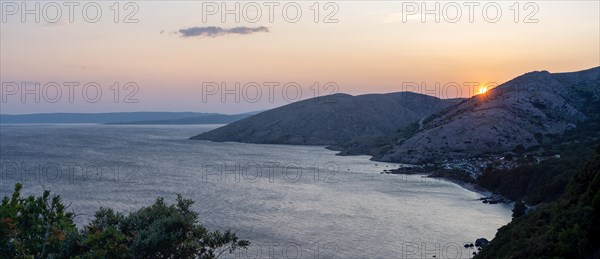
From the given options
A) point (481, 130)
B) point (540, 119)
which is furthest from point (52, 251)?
point (540, 119)

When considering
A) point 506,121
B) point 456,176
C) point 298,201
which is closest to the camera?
point 298,201

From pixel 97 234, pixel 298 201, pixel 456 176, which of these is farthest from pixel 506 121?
pixel 97 234

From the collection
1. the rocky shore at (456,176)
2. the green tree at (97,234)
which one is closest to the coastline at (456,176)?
the rocky shore at (456,176)

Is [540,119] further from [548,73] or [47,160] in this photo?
[47,160]

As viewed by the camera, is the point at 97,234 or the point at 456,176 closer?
the point at 97,234

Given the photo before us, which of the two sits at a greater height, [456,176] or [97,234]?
[97,234]

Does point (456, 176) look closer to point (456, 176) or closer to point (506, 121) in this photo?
point (456, 176)

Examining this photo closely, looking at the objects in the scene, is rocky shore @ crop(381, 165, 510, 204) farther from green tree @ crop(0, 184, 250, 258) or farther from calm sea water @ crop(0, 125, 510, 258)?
green tree @ crop(0, 184, 250, 258)
